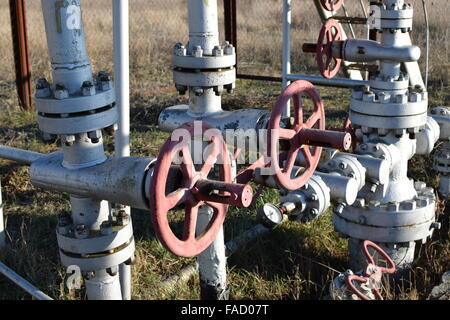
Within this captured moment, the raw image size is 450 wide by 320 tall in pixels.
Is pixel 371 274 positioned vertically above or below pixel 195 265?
above

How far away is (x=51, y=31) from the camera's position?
1.37 m

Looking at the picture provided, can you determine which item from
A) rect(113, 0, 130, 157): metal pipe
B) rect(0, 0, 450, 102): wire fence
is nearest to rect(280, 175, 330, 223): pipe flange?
rect(113, 0, 130, 157): metal pipe

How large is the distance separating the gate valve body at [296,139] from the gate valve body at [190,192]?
0.56ft

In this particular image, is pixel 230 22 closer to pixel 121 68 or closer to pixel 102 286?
pixel 121 68

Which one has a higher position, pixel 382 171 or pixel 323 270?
pixel 382 171

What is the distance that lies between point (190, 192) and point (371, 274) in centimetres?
93

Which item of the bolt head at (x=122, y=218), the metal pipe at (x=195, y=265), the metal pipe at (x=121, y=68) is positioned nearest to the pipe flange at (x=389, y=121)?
the metal pipe at (x=195, y=265)

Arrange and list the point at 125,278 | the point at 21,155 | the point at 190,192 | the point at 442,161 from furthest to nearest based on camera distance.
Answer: the point at 442,161 < the point at 125,278 < the point at 21,155 < the point at 190,192

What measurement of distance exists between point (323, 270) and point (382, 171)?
0.58 meters

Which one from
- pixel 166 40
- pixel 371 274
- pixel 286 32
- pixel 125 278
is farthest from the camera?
pixel 166 40

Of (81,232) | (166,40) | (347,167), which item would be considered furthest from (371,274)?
(166,40)

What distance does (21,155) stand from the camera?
1714mm
